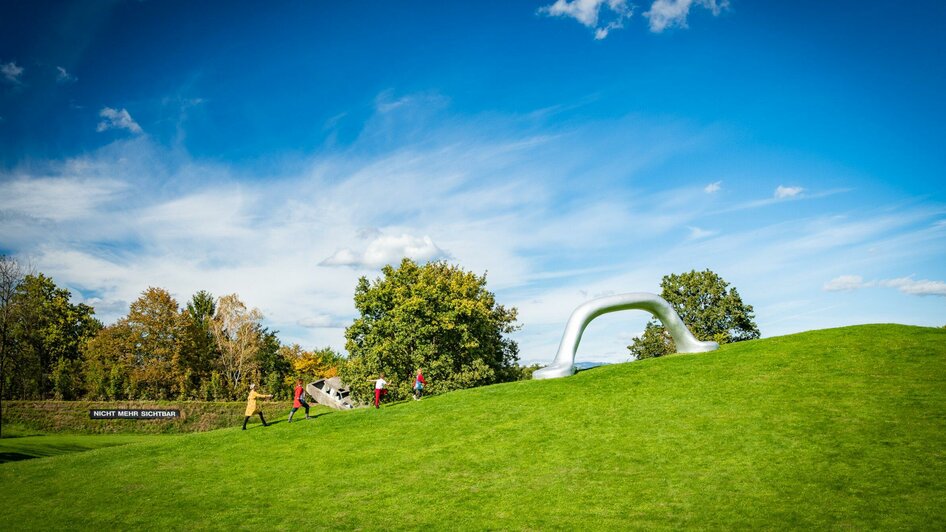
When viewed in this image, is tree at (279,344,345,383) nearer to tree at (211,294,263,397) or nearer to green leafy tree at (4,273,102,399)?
tree at (211,294,263,397)

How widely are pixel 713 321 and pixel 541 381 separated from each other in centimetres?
3445

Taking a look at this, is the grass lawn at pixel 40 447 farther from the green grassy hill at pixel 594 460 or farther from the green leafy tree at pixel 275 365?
the green leafy tree at pixel 275 365

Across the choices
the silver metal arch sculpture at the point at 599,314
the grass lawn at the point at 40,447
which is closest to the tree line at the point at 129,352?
the grass lawn at the point at 40,447

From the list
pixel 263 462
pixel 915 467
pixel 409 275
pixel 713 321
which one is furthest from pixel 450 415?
pixel 713 321

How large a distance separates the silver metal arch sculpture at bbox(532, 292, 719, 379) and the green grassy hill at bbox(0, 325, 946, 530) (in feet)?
6.12

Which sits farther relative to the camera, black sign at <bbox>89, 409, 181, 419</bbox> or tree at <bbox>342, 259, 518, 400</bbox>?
black sign at <bbox>89, 409, 181, 419</bbox>

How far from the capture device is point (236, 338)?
67.4m

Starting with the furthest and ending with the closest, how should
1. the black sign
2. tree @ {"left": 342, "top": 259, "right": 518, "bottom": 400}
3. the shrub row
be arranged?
the black sign, the shrub row, tree @ {"left": 342, "top": 259, "right": 518, "bottom": 400}

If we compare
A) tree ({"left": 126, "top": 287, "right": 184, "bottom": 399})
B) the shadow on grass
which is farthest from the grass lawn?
tree ({"left": 126, "top": 287, "right": 184, "bottom": 399})

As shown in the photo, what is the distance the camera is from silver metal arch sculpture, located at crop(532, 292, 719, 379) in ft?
77.3

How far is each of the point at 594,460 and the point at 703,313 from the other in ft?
137

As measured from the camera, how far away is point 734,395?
1727cm

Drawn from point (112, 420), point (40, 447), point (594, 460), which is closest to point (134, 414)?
point (112, 420)

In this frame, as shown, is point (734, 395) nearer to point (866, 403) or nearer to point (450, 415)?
point (866, 403)
